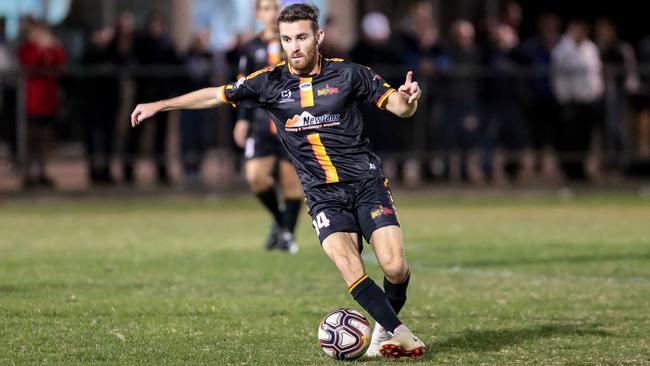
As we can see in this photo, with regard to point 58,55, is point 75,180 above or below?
below

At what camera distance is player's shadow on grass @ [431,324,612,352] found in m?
7.27

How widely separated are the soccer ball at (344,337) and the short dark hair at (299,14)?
1.64 m

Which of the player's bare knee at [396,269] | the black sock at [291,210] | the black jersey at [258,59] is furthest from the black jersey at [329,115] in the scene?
the black sock at [291,210]

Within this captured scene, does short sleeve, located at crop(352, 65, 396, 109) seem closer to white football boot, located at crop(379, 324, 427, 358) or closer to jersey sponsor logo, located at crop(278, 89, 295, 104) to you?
jersey sponsor logo, located at crop(278, 89, 295, 104)

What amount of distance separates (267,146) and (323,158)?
16.6 ft

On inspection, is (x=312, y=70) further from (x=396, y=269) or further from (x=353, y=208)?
(x=396, y=269)

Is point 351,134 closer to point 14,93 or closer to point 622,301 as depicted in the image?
point 622,301

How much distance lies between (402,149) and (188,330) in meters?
13.0

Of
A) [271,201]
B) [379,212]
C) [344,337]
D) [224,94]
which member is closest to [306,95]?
[224,94]

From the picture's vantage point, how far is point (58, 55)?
19344mm

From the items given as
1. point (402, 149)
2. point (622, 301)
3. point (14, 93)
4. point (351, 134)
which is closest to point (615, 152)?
point (402, 149)

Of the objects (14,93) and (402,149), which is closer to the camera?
(14,93)

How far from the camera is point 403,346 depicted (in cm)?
674

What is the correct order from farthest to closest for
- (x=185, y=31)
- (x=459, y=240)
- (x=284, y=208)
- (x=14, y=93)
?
1. (x=185, y=31)
2. (x=14, y=93)
3. (x=459, y=240)
4. (x=284, y=208)
